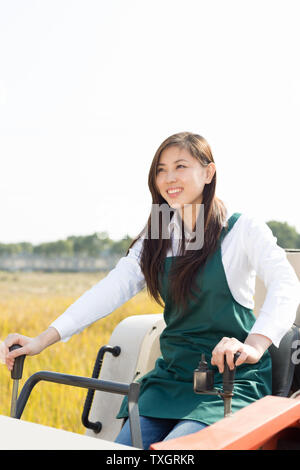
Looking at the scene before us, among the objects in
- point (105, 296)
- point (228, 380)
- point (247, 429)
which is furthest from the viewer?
point (105, 296)

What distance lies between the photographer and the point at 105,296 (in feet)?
7.47

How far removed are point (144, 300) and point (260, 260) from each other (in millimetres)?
6854

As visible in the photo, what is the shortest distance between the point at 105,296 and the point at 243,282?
50 cm

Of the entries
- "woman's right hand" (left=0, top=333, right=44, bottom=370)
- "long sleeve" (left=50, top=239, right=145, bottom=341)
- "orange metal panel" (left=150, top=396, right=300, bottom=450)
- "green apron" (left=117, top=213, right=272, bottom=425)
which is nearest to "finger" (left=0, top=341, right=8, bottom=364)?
→ "woman's right hand" (left=0, top=333, right=44, bottom=370)

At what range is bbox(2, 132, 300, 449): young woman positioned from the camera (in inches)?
78.5

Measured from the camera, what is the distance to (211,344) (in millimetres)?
2104

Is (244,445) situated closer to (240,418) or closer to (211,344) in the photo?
(240,418)

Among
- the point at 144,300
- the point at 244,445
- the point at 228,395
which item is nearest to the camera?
the point at 244,445

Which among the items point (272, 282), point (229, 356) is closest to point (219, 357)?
point (229, 356)

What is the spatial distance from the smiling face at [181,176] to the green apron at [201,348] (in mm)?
184

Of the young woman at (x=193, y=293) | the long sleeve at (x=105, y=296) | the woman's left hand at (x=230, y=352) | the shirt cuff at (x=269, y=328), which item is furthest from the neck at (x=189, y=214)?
the woman's left hand at (x=230, y=352)

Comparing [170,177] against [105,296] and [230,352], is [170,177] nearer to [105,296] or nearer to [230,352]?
[105,296]

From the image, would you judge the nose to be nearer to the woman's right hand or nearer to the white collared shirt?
the white collared shirt
